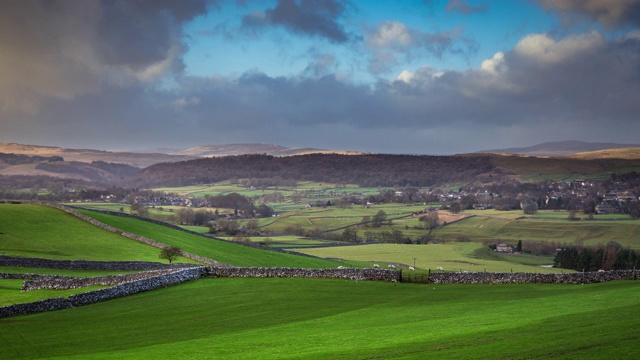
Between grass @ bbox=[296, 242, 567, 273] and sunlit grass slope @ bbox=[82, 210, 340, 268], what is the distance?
42.7ft

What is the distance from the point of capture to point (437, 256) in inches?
3654

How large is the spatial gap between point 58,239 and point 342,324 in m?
42.7

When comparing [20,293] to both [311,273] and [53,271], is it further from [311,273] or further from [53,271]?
[311,273]

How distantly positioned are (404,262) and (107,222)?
35.3 meters

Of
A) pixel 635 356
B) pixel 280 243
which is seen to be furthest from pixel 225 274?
pixel 280 243

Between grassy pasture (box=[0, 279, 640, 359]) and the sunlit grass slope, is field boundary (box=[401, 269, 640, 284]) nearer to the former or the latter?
grassy pasture (box=[0, 279, 640, 359])

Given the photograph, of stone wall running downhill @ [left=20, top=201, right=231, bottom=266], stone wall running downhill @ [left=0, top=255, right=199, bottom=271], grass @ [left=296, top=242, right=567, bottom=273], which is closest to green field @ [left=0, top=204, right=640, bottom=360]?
stone wall running downhill @ [left=0, top=255, right=199, bottom=271]

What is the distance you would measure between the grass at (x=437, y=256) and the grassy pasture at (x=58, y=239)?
96.6 feet

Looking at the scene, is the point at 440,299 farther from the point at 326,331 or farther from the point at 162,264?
the point at 162,264

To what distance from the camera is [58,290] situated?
41531 mm

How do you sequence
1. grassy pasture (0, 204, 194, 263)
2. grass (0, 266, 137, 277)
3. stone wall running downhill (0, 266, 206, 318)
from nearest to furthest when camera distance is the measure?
stone wall running downhill (0, 266, 206, 318) < grass (0, 266, 137, 277) < grassy pasture (0, 204, 194, 263)

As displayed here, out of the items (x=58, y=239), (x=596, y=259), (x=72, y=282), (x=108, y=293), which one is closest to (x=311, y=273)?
(x=108, y=293)

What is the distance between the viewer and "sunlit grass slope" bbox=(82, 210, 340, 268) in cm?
6505

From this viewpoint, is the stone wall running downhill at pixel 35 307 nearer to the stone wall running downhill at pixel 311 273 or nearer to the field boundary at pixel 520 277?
the stone wall running downhill at pixel 311 273
